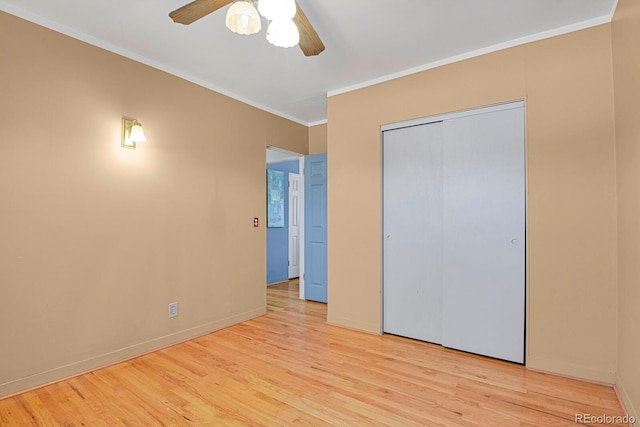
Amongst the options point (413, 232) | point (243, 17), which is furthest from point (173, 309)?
point (243, 17)

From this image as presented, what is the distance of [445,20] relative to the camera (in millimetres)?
2334

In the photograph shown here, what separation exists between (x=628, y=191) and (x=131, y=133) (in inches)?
139

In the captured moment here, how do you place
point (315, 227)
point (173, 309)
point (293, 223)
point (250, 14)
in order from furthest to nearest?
point (293, 223), point (315, 227), point (173, 309), point (250, 14)

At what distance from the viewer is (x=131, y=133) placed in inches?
105

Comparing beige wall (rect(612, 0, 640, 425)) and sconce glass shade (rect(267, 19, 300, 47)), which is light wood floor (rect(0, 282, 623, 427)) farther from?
sconce glass shade (rect(267, 19, 300, 47))

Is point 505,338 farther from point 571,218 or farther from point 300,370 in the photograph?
point 300,370

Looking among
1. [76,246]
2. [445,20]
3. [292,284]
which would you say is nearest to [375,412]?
[76,246]

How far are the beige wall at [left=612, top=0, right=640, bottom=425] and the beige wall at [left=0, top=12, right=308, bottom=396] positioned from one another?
10.7 feet

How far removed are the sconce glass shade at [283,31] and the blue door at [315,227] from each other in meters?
2.72

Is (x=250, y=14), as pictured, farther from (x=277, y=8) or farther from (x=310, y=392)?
(x=310, y=392)

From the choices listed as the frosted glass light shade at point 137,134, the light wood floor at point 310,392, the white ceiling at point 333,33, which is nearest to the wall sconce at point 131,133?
the frosted glass light shade at point 137,134

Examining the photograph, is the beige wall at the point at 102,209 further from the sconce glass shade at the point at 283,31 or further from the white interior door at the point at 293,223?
the white interior door at the point at 293,223

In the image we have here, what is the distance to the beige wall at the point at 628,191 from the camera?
5.82 ft

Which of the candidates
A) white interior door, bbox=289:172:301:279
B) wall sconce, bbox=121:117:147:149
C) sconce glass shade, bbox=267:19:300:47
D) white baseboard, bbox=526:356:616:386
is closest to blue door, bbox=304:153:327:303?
white interior door, bbox=289:172:301:279
